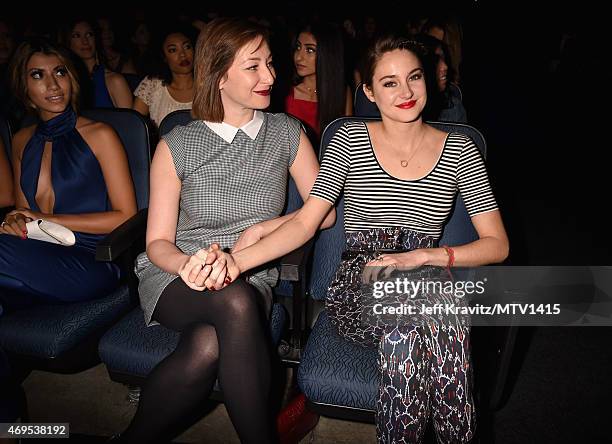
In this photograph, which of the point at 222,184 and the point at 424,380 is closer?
the point at 424,380

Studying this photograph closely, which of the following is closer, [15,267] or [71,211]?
[15,267]

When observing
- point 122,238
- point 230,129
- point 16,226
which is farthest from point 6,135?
point 230,129

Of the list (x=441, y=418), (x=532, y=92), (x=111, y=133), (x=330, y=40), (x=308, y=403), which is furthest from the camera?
(x=532, y=92)

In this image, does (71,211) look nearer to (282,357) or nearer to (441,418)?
(282,357)

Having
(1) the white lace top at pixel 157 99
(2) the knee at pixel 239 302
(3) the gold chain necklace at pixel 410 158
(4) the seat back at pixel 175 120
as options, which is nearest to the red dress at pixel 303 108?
(1) the white lace top at pixel 157 99

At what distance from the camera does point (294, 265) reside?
4.78ft

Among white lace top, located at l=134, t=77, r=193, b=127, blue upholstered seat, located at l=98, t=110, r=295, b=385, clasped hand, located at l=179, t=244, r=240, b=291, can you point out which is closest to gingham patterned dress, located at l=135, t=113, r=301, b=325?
blue upholstered seat, located at l=98, t=110, r=295, b=385

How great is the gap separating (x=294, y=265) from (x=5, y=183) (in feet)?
4.46

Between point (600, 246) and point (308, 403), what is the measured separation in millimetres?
2877

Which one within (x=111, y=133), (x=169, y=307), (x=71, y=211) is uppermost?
(x=111, y=133)

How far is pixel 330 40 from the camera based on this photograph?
2924 millimetres

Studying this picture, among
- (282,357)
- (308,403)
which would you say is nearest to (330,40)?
(282,357)

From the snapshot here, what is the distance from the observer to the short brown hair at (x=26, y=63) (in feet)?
6.30

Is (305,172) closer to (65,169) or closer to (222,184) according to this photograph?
(222,184)
